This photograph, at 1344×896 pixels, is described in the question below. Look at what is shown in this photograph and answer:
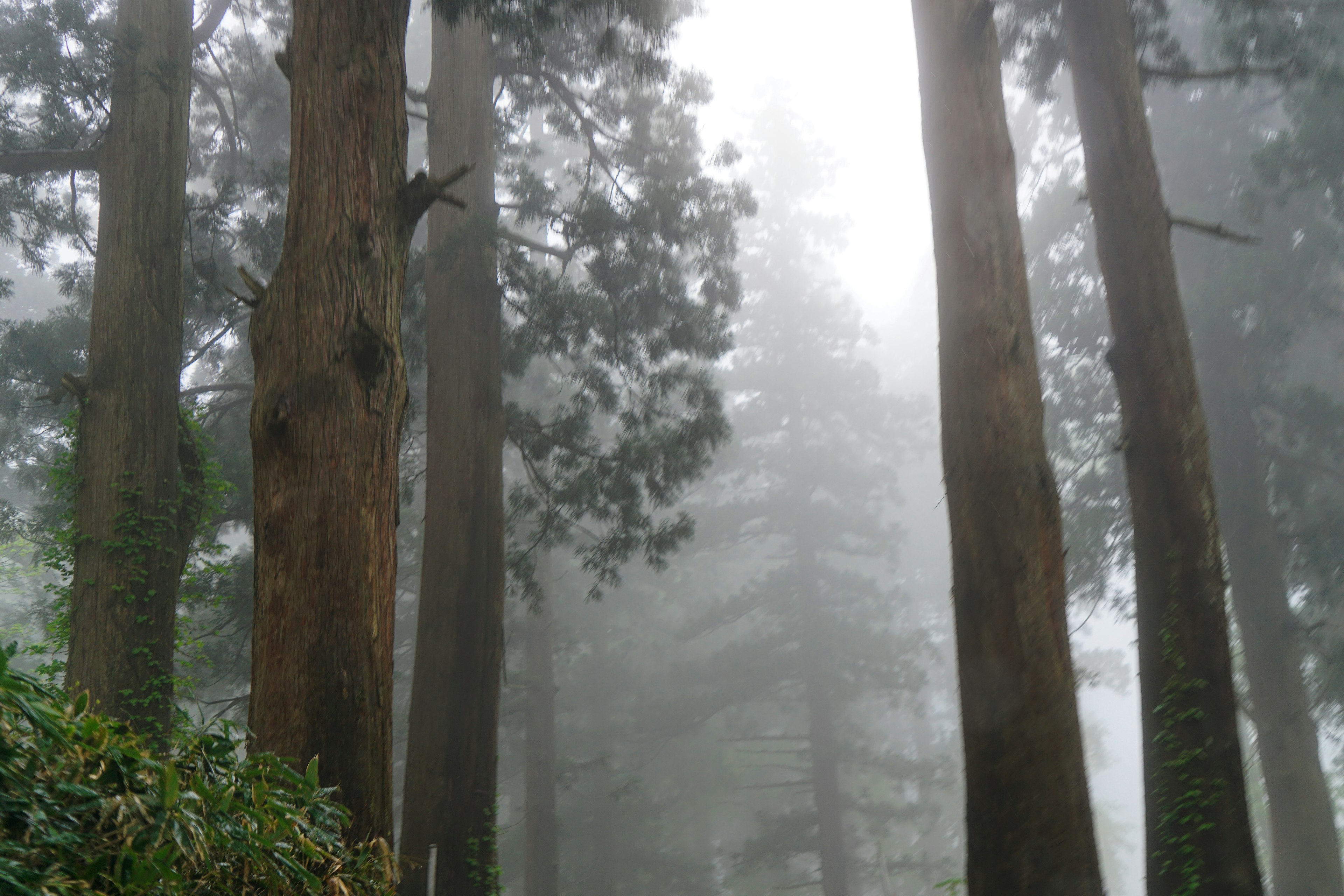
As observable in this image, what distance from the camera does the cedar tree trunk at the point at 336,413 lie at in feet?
11.7

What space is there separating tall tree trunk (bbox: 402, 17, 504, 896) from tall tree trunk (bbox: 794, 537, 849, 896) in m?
16.6

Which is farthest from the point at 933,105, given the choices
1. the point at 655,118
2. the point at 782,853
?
the point at 782,853

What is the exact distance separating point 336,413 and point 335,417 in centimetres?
2

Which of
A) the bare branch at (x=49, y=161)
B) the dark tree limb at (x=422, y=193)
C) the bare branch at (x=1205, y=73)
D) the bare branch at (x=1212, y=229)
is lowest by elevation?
the dark tree limb at (x=422, y=193)

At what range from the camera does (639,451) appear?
1189 cm

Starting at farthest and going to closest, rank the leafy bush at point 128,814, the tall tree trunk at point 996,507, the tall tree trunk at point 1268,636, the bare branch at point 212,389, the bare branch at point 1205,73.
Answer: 1. the tall tree trunk at point 1268,636
2. the bare branch at point 212,389
3. the bare branch at point 1205,73
4. the tall tree trunk at point 996,507
5. the leafy bush at point 128,814

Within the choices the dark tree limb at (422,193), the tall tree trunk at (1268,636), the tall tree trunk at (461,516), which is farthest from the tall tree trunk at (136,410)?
the tall tree trunk at (1268,636)

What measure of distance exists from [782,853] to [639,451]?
16.1 m

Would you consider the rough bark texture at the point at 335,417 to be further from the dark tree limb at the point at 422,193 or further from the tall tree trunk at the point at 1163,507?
the tall tree trunk at the point at 1163,507

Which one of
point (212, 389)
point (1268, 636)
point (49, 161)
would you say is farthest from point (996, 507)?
point (1268, 636)

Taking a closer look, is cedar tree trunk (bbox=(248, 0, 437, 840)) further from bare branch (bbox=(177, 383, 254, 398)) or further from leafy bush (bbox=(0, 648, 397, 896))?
bare branch (bbox=(177, 383, 254, 398))

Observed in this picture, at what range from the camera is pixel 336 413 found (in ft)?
12.4

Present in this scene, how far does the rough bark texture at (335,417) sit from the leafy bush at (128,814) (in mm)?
1440

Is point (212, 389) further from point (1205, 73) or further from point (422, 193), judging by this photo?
point (1205, 73)
